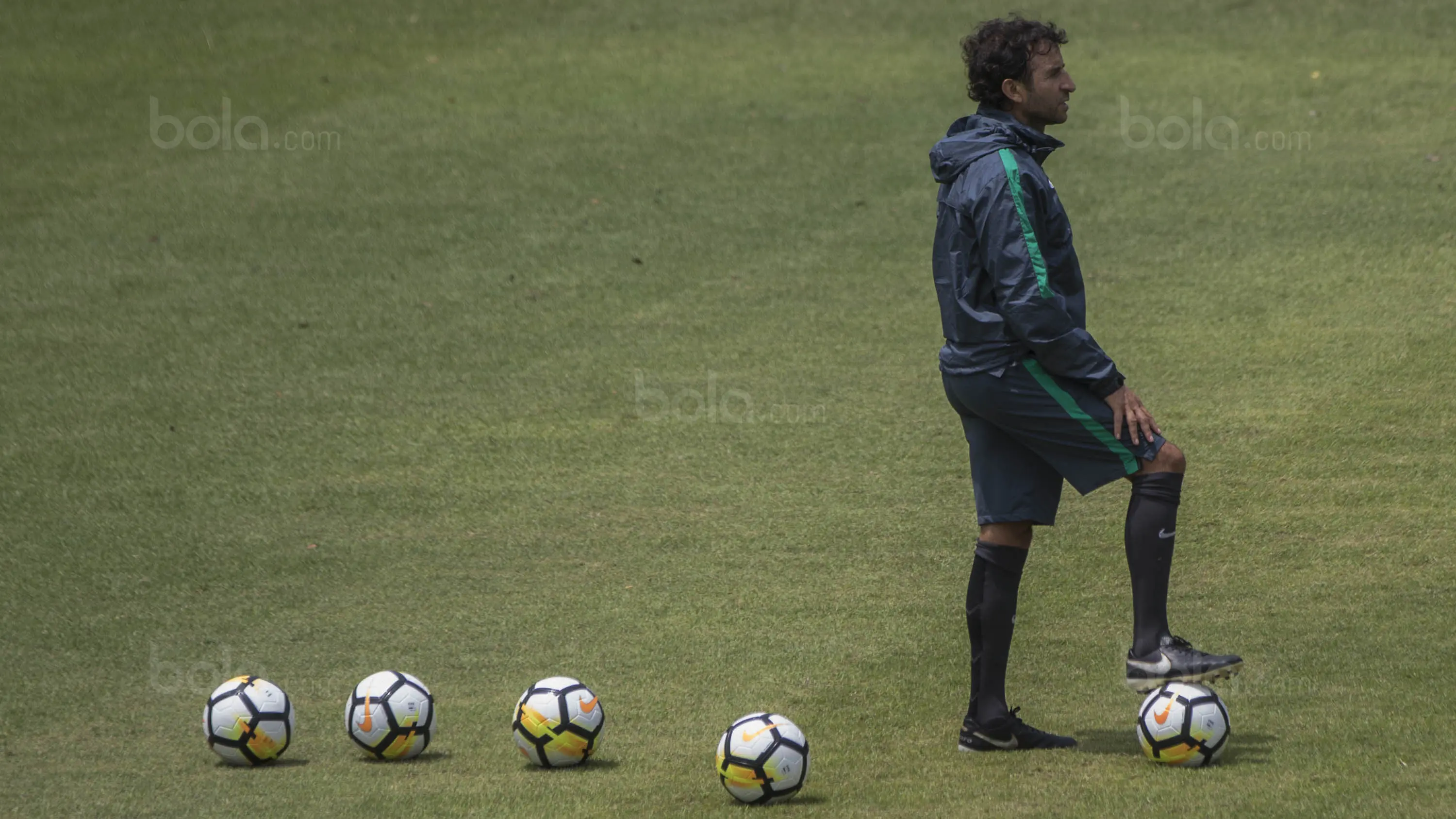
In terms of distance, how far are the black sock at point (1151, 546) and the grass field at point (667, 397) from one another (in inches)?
17.8

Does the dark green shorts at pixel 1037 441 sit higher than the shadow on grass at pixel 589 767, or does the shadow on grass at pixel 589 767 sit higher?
the dark green shorts at pixel 1037 441

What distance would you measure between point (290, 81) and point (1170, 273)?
30.5 feet

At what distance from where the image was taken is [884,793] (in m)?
5.22

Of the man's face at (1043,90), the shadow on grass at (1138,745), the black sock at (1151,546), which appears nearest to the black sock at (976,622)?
the shadow on grass at (1138,745)

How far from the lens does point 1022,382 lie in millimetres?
5363

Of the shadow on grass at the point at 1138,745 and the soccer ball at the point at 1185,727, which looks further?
the shadow on grass at the point at 1138,745

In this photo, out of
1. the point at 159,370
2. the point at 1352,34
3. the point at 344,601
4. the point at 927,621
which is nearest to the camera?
the point at 927,621

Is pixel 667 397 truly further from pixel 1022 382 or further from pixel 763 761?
pixel 763 761

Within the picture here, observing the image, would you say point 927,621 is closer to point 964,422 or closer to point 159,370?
point 964,422

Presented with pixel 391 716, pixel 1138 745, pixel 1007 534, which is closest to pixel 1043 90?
pixel 1007 534

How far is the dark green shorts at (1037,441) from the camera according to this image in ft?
17.6

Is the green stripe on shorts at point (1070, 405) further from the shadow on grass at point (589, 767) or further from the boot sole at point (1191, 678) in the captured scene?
the shadow on grass at point (589, 767)

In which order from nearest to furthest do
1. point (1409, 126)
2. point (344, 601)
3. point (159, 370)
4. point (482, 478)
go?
1. point (344, 601)
2. point (482, 478)
3. point (159, 370)
4. point (1409, 126)

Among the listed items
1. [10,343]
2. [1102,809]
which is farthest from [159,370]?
[1102,809]
